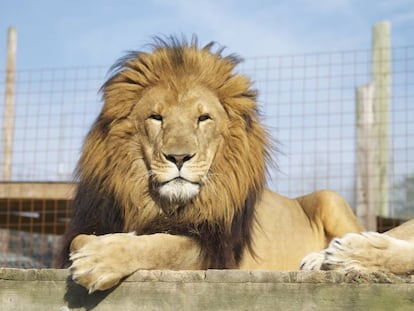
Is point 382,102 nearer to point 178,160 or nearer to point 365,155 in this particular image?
point 365,155

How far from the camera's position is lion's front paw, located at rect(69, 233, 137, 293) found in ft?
7.22

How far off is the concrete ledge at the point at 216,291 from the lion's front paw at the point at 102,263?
3 cm

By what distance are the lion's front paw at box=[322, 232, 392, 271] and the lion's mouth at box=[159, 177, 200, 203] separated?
31.1 inches

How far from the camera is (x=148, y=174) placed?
126 inches

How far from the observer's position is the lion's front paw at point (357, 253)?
2.36m

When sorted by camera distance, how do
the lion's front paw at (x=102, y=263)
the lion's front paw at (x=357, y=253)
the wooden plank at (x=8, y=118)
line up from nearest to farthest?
1. the lion's front paw at (x=102, y=263)
2. the lion's front paw at (x=357, y=253)
3. the wooden plank at (x=8, y=118)

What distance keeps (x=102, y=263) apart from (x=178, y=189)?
0.78 m

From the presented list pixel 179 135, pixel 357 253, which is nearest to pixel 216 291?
pixel 357 253

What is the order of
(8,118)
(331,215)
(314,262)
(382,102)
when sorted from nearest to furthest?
1. (314,262)
2. (331,215)
3. (382,102)
4. (8,118)

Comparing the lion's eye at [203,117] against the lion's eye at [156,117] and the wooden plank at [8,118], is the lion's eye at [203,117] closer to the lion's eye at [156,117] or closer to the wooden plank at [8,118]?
the lion's eye at [156,117]

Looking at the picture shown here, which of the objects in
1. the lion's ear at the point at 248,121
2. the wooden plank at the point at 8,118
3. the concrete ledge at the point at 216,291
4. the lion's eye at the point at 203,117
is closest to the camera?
the concrete ledge at the point at 216,291

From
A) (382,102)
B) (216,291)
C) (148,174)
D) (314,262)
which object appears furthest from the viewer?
(382,102)


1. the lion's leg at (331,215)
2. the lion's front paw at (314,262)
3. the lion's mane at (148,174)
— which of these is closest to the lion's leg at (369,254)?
the lion's front paw at (314,262)

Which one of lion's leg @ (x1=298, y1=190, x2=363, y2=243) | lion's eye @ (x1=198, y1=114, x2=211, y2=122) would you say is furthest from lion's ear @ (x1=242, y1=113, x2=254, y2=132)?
lion's leg @ (x1=298, y1=190, x2=363, y2=243)
